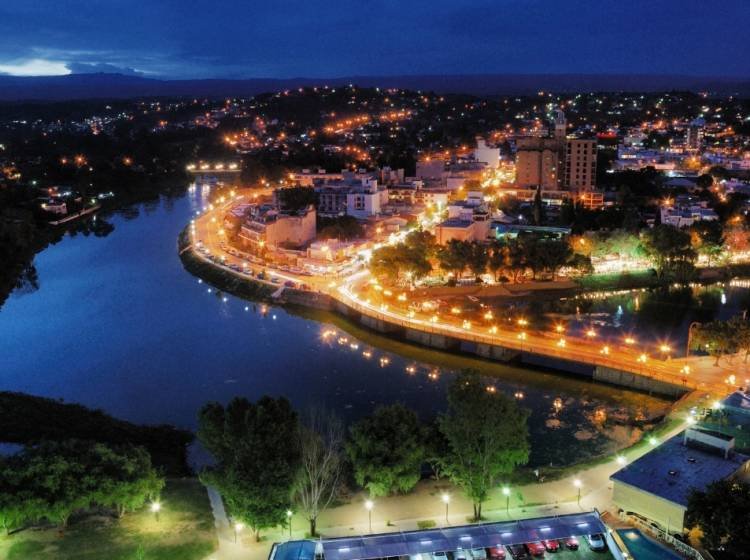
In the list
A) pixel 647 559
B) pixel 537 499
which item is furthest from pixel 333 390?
pixel 647 559

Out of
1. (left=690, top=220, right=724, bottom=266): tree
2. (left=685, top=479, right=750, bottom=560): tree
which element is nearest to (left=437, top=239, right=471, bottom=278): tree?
(left=690, top=220, right=724, bottom=266): tree

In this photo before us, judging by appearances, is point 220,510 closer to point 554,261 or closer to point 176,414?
point 176,414

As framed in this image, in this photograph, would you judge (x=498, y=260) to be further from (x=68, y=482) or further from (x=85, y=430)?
(x=68, y=482)

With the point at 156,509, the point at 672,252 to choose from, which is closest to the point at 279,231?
the point at 672,252

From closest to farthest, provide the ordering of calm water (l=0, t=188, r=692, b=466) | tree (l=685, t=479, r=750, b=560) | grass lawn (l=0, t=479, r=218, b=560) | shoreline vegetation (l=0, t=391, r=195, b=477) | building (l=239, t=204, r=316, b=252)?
1. tree (l=685, t=479, r=750, b=560)
2. grass lawn (l=0, t=479, r=218, b=560)
3. shoreline vegetation (l=0, t=391, r=195, b=477)
4. calm water (l=0, t=188, r=692, b=466)
5. building (l=239, t=204, r=316, b=252)

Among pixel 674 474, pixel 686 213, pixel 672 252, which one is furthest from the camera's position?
pixel 686 213

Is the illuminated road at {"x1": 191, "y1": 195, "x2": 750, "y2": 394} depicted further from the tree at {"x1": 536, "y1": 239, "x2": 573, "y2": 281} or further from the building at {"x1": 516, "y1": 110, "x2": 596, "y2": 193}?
the building at {"x1": 516, "y1": 110, "x2": 596, "y2": 193}

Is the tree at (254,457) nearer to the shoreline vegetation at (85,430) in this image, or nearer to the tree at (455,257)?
the shoreline vegetation at (85,430)
